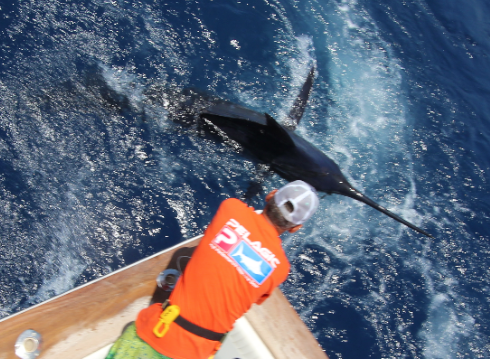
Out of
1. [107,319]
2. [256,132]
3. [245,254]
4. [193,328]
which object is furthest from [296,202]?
[256,132]

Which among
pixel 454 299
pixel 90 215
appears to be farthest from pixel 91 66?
pixel 454 299

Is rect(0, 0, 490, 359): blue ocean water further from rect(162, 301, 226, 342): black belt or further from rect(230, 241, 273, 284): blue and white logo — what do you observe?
rect(230, 241, 273, 284): blue and white logo

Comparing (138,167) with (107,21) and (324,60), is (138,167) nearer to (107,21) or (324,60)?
(107,21)

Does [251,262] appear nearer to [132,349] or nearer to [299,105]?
[132,349]

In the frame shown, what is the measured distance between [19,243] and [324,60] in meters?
8.49

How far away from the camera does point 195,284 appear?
309 centimetres

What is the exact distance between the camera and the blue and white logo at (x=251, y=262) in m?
3.02

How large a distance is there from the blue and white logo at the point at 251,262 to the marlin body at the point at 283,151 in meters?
4.76

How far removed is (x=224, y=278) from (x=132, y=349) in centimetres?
121

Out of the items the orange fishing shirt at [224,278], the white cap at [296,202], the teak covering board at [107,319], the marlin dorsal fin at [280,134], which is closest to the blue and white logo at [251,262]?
the orange fishing shirt at [224,278]

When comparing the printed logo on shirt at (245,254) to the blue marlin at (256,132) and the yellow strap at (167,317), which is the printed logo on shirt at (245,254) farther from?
the blue marlin at (256,132)

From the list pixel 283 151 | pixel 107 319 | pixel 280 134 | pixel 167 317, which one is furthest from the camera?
pixel 283 151

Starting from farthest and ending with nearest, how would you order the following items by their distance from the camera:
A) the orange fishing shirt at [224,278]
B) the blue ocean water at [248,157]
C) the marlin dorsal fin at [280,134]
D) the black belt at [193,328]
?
the marlin dorsal fin at [280,134]
the blue ocean water at [248,157]
the black belt at [193,328]
the orange fishing shirt at [224,278]

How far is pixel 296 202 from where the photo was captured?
3.18m
